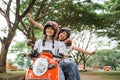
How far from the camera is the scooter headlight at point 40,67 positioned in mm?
3227

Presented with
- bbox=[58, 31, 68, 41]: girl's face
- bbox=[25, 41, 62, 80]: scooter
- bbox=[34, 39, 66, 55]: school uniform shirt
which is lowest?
bbox=[25, 41, 62, 80]: scooter

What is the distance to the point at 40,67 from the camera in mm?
3227

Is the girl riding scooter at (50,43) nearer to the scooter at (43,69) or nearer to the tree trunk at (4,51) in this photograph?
the scooter at (43,69)

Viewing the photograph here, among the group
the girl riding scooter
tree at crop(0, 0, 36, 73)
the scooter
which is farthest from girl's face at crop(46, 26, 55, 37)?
tree at crop(0, 0, 36, 73)

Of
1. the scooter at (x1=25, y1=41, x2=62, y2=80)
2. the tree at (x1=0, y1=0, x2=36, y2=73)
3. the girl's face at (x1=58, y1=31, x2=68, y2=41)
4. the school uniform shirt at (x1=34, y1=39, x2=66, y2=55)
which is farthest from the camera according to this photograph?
the tree at (x1=0, y1=0, x2=36, y2=73)

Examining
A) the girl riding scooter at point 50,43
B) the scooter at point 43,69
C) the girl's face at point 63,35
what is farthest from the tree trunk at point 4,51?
the scooter at point 43,69

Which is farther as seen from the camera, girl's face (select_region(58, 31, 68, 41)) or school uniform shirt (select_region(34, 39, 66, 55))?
girl's face (select_region(58, 31, 68, 41))

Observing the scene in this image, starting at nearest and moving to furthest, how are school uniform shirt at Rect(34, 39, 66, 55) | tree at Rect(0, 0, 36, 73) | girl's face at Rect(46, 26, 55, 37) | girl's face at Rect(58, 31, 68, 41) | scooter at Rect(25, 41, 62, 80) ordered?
scooter at Rect(25, 41, 62, 80) → school uniform shirt at Rect(34, 39, 66, 55) → girl's face at Rect(46, 26, 55, 37) → girl's face at Rect(58, 31, 68, 41) → tree at Rect(0, 0, 36, 73)

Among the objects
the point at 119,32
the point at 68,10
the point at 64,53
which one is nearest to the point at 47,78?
the point at 64,53

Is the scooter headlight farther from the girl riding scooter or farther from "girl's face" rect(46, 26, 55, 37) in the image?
"girl's face" rect(46, 26, 55, 37)

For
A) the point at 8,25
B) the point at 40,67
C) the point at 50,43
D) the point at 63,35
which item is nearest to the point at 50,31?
the point at 50,43

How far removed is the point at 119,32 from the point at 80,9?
23.0 ft

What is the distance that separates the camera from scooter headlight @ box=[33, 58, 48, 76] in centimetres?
323

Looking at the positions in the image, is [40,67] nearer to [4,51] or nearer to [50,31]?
[50,31]
